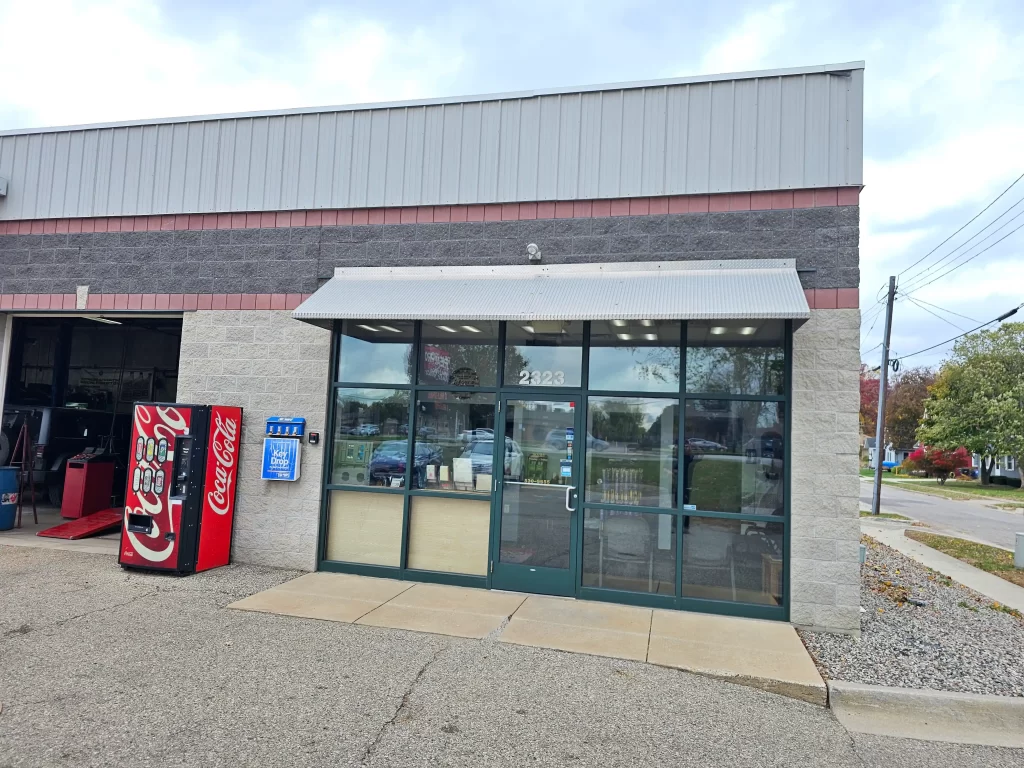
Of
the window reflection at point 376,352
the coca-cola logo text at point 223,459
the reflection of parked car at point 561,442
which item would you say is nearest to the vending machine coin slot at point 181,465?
the coca-cola logo text at point 223,459

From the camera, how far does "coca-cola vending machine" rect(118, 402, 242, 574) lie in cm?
727

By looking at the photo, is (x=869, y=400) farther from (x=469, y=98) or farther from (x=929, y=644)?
(x=469, y=98)

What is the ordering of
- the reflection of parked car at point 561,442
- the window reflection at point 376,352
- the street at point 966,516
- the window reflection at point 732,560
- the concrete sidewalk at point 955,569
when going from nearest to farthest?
the window reflection at point 732,560 < the reflection of parked car at point 561,442 < the window reflection at point 376,352 < the concrete sidewalk at point 955,569 < the street at point 966,516

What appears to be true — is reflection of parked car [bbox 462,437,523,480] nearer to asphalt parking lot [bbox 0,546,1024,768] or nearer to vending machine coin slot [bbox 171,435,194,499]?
asphalt parking lot [bbox 0,546,1024,768]

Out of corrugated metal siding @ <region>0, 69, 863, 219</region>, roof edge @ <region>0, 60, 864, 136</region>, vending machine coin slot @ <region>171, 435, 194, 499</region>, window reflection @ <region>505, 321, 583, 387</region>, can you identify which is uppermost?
roof edge @ <region>0, 60, 864, 136</region>

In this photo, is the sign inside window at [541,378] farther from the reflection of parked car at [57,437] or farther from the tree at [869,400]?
the tree at [869,400]

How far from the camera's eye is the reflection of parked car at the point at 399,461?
7.59 meters

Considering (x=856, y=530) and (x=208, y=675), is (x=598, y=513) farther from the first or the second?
(x=208, y=675)

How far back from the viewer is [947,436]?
125 feet

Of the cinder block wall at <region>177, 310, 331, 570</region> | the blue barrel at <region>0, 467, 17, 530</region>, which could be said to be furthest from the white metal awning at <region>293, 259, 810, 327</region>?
the blue barrel at <region>0, 467, 17, 530</region>

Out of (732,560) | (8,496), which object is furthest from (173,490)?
(732,560)

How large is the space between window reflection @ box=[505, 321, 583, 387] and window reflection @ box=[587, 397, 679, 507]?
1.46ft

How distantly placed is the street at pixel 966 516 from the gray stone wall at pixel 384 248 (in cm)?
1143

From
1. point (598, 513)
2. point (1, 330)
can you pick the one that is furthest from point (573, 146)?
point (1, 330)
